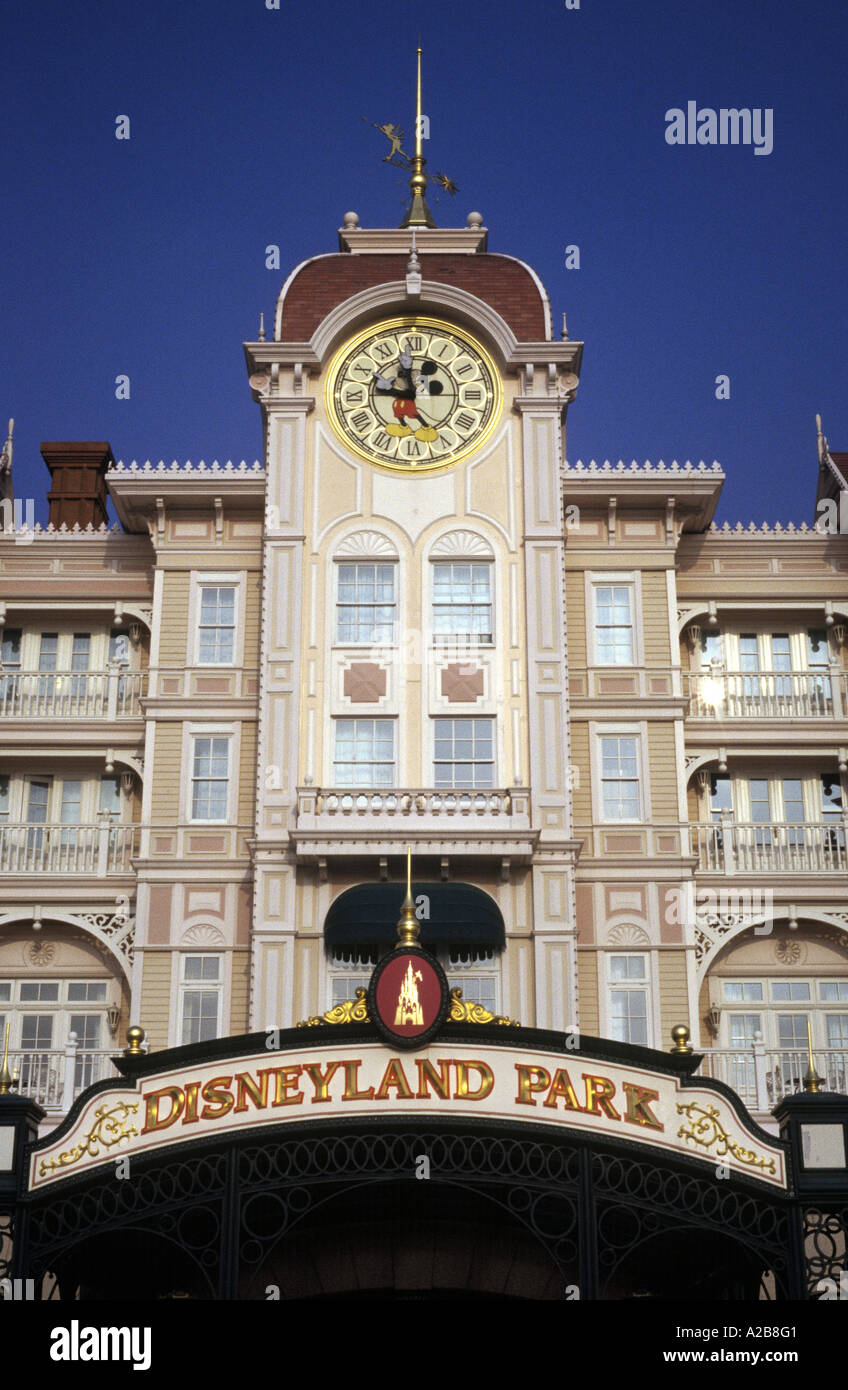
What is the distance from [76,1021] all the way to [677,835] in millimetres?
11708

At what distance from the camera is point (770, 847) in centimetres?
3634

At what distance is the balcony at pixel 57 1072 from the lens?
105 ft

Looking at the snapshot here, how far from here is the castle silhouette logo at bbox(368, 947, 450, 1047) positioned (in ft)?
72.0

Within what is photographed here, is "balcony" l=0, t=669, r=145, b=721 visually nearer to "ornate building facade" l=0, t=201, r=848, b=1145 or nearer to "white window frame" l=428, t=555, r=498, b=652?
"ornate building facade" l=0, t=201, r=848, b=1145

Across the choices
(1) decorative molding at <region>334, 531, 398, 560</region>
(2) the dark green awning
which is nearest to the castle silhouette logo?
(2) the dark green awning

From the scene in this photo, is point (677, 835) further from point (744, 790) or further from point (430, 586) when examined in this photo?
point (430, 586)

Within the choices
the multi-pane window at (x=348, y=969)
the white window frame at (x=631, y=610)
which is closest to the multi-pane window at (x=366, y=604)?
the white window frame at (x=631, y=610)

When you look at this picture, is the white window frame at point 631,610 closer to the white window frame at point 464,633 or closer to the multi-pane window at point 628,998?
the white window frame at point 464,633

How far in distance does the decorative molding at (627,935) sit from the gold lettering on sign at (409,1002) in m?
13.0

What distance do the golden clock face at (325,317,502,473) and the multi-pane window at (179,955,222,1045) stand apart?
33.8 feet

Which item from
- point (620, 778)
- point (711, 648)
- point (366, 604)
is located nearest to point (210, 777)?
point (366, 604)
